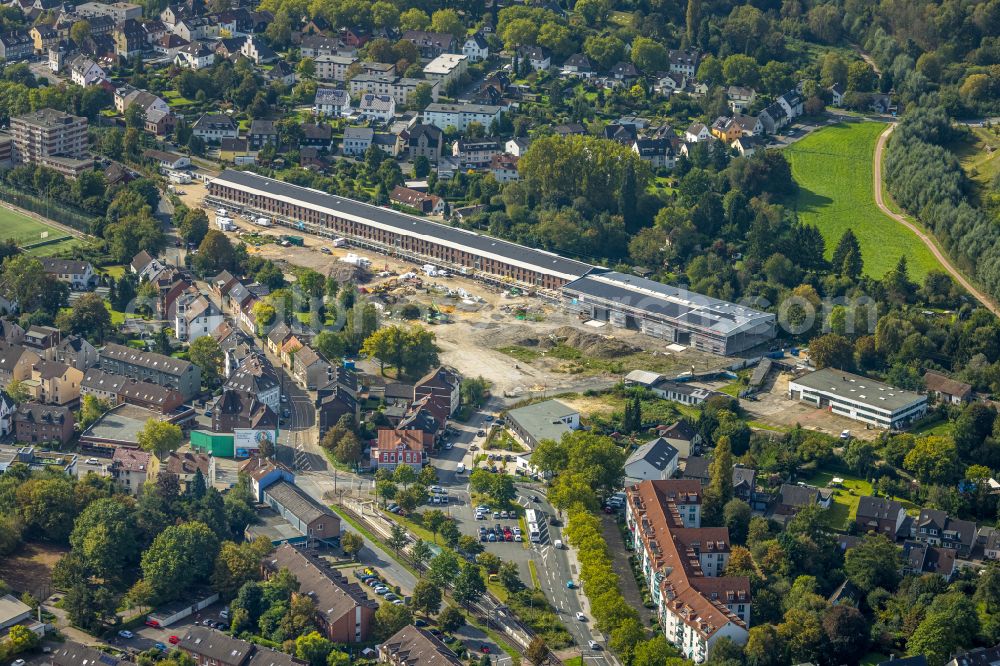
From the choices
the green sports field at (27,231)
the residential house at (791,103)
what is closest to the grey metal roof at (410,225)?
the green sports field at (27,231)

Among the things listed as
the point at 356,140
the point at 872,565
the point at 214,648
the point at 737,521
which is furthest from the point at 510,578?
the point at 356,140

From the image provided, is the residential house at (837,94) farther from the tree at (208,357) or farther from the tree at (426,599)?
the tree at (426,599)

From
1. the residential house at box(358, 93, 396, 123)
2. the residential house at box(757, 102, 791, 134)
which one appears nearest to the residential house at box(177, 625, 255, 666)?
the residential house at box(358, 93, 396, 123)

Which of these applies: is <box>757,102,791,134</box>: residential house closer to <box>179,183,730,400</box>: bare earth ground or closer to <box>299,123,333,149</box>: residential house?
<box>299,123,333,149</box>: residential house

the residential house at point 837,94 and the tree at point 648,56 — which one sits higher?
the tree at point 648,56

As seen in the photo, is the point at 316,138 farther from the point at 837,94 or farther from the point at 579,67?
the point at 837,94

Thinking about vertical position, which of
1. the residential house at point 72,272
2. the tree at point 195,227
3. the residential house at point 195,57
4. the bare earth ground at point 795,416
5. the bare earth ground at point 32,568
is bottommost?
the bare earth ground at point 32,568

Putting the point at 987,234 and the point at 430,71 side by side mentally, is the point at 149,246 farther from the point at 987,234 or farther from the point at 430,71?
the point at 987,234
